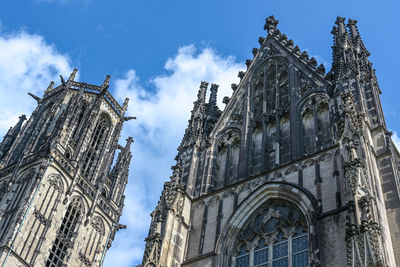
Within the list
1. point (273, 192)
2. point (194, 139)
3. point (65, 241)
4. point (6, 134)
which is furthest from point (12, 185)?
point (273, 192)

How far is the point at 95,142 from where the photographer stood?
54500 mm

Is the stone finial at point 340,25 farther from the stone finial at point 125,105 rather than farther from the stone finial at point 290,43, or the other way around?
the stone finial at point 125,105

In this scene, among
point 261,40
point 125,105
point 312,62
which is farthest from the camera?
point 125,105

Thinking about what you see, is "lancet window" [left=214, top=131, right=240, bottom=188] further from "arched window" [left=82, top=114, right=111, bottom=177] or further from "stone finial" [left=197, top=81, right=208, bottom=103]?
"arched window" [left=82, top=114, right=111, bottom=177]

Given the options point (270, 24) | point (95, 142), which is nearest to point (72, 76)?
point (95, 142)

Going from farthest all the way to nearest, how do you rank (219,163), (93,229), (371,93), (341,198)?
1. (93,229)
2. (219,163)
3. (371,93)
4. (341,198)

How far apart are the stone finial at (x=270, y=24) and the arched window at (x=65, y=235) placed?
22.7 m

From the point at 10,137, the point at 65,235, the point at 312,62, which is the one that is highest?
the point at 10,137

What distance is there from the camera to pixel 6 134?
5494 centimetres

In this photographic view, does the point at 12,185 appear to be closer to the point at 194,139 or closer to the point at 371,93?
the point at 194,139

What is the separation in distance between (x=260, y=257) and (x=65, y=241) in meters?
29.0

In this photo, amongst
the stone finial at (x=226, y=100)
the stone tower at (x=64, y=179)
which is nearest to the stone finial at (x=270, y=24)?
the stone finial at (x=226, y=100)

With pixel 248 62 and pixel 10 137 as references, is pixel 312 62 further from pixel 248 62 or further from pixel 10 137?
pixel 10 137

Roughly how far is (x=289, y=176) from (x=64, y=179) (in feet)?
99.8
